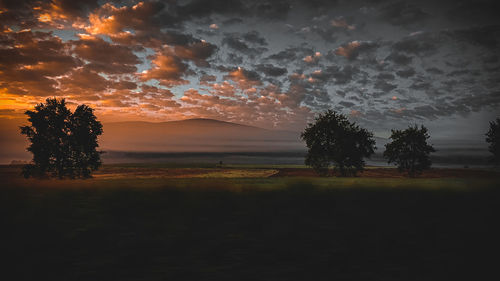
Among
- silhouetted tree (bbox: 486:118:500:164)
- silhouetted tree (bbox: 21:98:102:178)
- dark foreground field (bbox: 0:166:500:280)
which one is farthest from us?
silhouetted tree (bbox: 486:118:500:164)

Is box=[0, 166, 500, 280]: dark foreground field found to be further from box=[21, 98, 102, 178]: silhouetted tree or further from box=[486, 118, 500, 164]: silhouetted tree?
box=[486, 118, 500, 164]: silhouetted tree

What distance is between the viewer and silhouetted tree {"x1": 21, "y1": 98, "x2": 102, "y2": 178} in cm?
4500

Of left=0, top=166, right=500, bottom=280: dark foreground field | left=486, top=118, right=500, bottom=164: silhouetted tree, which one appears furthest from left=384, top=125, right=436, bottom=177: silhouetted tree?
left=0, top=166, right=500, bottom=280: dark foreground field

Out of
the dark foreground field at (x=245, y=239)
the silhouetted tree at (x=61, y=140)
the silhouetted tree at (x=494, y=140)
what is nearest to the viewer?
the dark foreground field at (x=245, y=239)

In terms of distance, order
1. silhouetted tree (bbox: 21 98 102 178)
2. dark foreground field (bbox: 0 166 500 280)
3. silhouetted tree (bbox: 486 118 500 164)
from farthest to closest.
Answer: silhouetted tree (bbox: 486 118 500 164) < silhouetted tree (bbox: 21 98 102 178) < dark foreground field (bbox: 0 166 500 280)

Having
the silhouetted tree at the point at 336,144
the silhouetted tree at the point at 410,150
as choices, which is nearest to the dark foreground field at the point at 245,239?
the silhouetted tree at the point at 336,144

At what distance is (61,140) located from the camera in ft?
153

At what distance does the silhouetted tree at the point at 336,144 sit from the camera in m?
50.5

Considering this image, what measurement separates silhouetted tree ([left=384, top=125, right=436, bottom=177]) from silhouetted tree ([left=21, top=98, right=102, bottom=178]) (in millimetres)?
61274

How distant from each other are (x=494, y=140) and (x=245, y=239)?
3095 inches

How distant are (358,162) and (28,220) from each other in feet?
166

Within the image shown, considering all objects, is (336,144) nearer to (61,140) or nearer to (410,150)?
(410,150)

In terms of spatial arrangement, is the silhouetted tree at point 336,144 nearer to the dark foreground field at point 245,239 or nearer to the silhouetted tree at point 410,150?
the silhouetted tree at point 410,150

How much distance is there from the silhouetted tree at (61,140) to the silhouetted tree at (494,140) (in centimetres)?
8233
